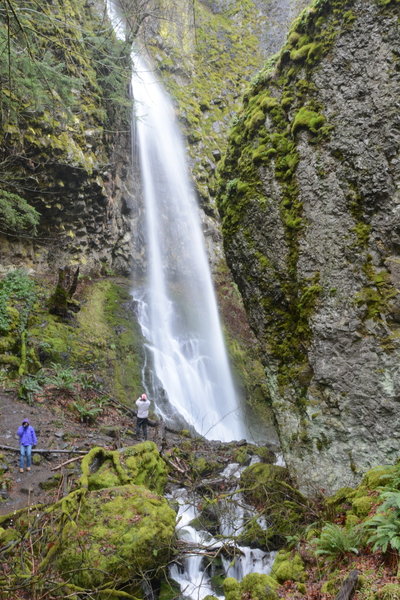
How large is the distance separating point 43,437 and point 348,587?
6.56m

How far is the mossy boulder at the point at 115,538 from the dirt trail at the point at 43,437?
826mm

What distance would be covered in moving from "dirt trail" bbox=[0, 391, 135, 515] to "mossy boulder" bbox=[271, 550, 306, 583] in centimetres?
317

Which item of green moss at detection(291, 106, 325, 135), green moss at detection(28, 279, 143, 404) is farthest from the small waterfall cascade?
green moss at detection(291, 106, 325, 135)

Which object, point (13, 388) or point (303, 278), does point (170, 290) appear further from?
point (303, 278)

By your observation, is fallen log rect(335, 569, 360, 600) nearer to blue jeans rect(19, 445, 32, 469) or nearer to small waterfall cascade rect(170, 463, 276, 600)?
small waterfall cascade rect(170, 463, 276, 600)

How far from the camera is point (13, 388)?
369 inches

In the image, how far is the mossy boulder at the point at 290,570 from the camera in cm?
418

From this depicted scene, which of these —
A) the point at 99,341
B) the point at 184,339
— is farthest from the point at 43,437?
the point at 184,339

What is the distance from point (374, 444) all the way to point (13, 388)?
809 cm

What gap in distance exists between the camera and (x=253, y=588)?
13.4 feet

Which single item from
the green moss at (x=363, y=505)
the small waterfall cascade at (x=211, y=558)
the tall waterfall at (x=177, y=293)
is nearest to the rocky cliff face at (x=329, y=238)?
the green moss at (x=363, y=505)

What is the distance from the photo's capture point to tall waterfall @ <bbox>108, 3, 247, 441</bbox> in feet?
45.4

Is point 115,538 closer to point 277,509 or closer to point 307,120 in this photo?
point 277,509

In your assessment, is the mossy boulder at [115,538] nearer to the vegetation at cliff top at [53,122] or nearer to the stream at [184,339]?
the stream at [184,339]
